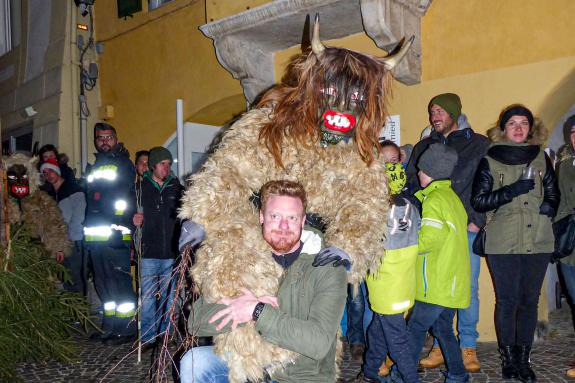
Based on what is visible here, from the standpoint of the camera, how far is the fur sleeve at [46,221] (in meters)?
5.90

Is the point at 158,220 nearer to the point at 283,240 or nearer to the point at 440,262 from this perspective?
the point at 440,262

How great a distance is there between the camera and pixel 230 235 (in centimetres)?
226

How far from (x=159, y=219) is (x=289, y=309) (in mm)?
3014

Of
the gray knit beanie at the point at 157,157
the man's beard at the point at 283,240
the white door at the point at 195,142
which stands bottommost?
the man's beard at the point at 283,240

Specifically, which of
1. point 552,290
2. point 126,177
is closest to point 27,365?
point 126,177

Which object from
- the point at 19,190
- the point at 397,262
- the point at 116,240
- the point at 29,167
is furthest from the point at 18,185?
the point at 397,262

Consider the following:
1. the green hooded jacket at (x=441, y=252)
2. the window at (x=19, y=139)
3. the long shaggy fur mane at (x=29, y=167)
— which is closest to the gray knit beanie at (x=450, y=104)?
the green hooded jacket at (x=441, y=252)

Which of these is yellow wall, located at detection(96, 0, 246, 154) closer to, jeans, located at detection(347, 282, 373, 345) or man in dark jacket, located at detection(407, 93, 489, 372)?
man in dark jacket, located at detection(407, 93, 489, 372)

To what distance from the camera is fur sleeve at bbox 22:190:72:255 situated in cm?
590

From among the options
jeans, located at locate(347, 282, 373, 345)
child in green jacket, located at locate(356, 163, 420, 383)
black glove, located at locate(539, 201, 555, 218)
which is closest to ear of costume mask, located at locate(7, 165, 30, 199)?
jeans, located at locate(347, 282, 373, 345)

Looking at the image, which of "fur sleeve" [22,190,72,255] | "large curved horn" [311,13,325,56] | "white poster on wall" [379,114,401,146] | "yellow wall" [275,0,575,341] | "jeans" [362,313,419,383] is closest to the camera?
"large curved horn" [311,13,325,56]

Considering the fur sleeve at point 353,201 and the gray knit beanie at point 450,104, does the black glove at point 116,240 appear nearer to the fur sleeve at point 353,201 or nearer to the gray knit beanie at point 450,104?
the fur sleeve at point 353,201

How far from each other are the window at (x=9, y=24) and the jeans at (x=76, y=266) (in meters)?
6.71

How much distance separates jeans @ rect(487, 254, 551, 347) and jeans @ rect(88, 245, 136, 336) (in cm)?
356
